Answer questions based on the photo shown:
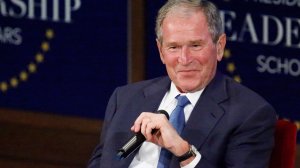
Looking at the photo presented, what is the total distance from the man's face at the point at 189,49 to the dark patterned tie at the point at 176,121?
0.04 meters

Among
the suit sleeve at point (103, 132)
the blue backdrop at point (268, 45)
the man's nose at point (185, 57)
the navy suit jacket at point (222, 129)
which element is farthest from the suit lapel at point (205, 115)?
the blue backdrop at point (268, 45)

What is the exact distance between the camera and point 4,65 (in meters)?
4.41

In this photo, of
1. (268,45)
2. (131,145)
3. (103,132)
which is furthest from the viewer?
(268,45)

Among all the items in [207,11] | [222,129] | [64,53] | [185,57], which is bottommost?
[64,53]

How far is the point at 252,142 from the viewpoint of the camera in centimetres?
313

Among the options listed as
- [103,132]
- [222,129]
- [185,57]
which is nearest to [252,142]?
[222,129]

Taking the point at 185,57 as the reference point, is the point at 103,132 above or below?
below

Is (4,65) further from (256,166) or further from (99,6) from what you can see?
(256,166)

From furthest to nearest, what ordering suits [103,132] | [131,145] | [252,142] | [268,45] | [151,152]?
[268,45], [103,132], [151,152], [252,142], [131,145]

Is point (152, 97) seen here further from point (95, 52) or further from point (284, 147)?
point (95, 52)

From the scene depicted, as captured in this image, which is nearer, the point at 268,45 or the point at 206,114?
the point at 206,114

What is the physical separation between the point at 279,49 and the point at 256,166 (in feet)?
4.23

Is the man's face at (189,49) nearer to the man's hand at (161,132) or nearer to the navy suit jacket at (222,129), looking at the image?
the navy suit jacket at (222,129)

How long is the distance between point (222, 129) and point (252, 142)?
3.5 inches
